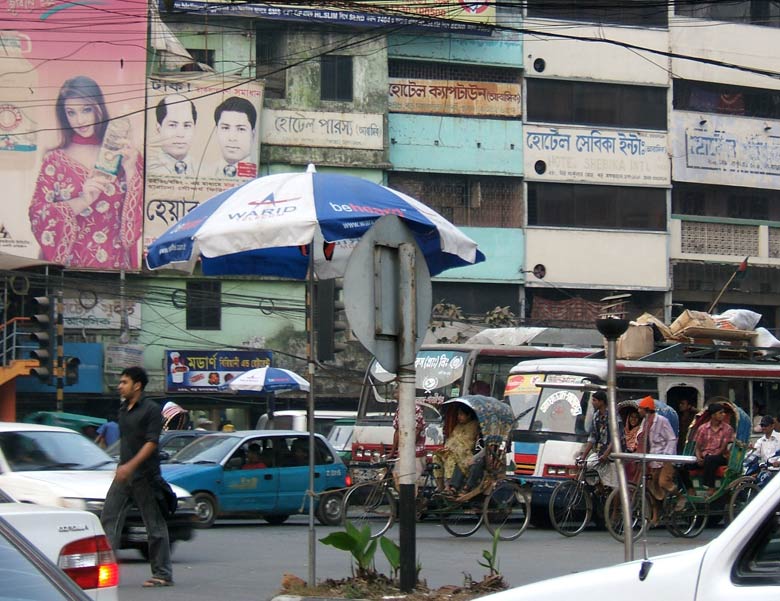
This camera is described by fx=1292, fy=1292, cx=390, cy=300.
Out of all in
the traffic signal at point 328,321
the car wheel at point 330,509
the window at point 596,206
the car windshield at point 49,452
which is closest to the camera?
the car windshield at point 49,452

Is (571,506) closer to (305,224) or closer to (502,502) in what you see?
(502,502)

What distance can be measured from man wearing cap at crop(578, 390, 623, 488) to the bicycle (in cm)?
14

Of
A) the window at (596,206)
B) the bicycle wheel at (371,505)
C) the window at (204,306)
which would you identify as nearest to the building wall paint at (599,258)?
the window at (596,206)

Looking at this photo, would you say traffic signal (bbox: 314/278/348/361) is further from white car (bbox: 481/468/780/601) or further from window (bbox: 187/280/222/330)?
white car (bbox: 481/468/780/601)

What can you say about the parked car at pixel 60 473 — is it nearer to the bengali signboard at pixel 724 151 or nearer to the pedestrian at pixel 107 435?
the pedestrian at pixel 107 435

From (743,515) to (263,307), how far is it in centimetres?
3174

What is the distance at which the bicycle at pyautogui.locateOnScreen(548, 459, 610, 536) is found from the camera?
57.0 ft

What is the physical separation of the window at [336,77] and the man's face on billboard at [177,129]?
3.91 metres

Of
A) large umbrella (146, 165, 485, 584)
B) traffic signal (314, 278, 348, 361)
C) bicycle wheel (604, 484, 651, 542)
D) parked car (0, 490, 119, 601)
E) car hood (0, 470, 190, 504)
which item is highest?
large umbrella (146, 165, 485, 584)

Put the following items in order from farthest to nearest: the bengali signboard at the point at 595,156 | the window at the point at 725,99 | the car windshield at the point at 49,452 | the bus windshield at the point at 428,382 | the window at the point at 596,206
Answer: the window at the point at 725,99 < the window at the point at 596,206 < the bengali signboard at the point at 595,156 < the bus windshield at the point at 428,382 < the car windshield at the point at 49,452

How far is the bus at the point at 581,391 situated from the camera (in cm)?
1908

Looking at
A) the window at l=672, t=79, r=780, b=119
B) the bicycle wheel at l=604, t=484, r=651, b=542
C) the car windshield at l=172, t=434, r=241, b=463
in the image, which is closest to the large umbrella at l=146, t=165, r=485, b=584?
the bicycle wheel at l=604, t=484, r=651, b=542

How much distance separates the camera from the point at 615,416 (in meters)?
7.76

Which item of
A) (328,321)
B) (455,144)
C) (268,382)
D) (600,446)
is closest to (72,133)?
(268,382)
